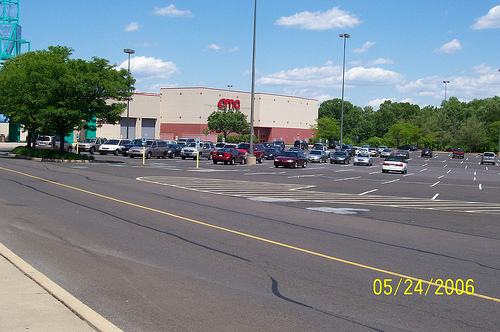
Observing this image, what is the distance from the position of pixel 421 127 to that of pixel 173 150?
10435cm

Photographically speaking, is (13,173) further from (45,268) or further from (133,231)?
Result: (45,268)

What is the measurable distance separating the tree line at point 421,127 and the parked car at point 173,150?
64262 mm

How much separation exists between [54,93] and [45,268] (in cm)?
3313

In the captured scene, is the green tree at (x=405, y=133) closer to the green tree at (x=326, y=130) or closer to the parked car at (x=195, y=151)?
the green tree at (x=326, y=130)

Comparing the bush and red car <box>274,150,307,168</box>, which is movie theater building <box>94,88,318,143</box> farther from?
red car <box>274,150,307,168</box>

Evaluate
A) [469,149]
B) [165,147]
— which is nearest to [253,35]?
[165,147]

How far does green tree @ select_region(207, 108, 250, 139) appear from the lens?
94062mm

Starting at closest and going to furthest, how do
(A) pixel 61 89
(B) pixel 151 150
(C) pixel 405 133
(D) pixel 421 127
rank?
1. (A) pixel 61 89
2. (B) pixel 151 150
3. (C) pixel 405 133
4. (D) pixel 421 127

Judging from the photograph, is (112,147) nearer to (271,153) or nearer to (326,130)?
(271,153)

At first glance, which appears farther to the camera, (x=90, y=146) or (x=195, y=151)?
(x=90, y=146)

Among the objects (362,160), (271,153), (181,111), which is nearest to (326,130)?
(181,111)

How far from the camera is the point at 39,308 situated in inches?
225

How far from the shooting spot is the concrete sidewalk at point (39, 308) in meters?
5.23

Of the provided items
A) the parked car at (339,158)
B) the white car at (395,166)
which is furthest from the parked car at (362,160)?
the white car at (395,166)
